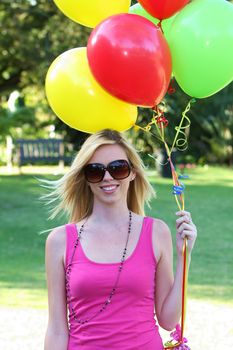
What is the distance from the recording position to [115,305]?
292cm

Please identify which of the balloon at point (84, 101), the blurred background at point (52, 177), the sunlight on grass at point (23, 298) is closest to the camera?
the balloon at point (84, 101)

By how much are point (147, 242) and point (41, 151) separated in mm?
20744

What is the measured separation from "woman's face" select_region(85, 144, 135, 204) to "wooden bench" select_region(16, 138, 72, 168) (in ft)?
66.6

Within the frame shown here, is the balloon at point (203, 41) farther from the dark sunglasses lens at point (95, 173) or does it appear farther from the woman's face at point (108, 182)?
the dark sunglasses lens at point (95, 173)

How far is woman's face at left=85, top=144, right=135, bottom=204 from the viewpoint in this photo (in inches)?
121

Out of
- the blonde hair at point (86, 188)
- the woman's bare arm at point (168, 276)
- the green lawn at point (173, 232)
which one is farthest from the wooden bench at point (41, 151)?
the woman's bare arm at point (168, 276)

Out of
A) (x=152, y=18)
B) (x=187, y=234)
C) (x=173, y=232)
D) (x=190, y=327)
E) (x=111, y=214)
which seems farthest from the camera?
(x=173, y=232)

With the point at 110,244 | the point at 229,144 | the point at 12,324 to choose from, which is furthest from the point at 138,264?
the point at 229,144

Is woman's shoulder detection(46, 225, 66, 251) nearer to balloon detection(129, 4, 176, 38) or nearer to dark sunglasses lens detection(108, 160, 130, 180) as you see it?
dark sunglasses lens detection(108, 160, 130, 180)

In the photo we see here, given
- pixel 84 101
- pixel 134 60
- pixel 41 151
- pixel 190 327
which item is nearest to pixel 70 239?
pixel 84 101

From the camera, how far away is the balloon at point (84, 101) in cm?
331

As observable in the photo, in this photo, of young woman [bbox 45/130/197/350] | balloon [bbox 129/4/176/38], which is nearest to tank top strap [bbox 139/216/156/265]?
young woman [bbox 45/130/197/350]

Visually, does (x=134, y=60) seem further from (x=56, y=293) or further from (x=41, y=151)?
(x=41, y=151)

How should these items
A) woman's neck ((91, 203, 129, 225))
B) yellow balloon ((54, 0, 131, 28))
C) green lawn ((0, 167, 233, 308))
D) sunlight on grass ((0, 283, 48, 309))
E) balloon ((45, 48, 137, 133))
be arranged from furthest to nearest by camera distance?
Result: green lawn ((0, 167, 233, 308)), sunlight on grass ((0, 283, 48, 309)), yellow balloon ((54, 0, 131, 28)), balloon ((45, 48, 137, 133)), woman's neck ((91, 203, 129, 225))
